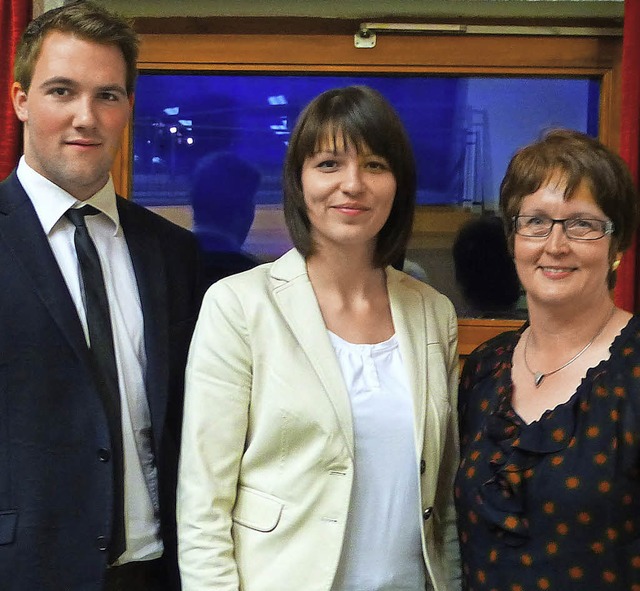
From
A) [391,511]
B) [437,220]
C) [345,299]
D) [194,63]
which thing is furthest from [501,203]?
[194,63]

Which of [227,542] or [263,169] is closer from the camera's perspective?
[227,542]

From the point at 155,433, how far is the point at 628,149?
4.59ft

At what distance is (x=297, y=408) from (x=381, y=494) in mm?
232

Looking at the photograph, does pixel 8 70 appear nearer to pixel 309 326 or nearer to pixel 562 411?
pixel 309 326

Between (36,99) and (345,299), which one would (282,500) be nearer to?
(345,299)

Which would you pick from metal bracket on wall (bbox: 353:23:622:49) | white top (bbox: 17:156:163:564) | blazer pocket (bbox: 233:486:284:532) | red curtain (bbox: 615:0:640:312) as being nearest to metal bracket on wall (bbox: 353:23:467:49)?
metal bracket on wall (bbox: 353:23:622:49)

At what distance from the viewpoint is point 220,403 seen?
1510 mm

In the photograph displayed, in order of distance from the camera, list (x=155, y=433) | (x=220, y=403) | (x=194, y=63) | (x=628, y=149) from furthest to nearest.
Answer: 1. (x=194, y=63)
2. (x=628, y=149)
3. (x=155, y=433)
4. (x=220, y=403)

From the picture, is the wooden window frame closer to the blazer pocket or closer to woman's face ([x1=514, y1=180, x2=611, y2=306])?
woman's face ([x1=514, y1=180, x2=611, y2=306])

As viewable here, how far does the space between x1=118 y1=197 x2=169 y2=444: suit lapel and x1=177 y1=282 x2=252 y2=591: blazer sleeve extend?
0.32 ft

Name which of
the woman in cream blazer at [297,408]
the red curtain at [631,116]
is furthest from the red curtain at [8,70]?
the red curtain at [631,116]

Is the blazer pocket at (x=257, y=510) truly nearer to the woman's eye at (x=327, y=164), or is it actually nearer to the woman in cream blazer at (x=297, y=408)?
the woman in cream blazer at (x=297, y=408)

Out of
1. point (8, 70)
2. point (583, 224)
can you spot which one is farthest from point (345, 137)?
point (8, 70)

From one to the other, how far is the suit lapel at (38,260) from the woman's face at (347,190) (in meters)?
0.51
